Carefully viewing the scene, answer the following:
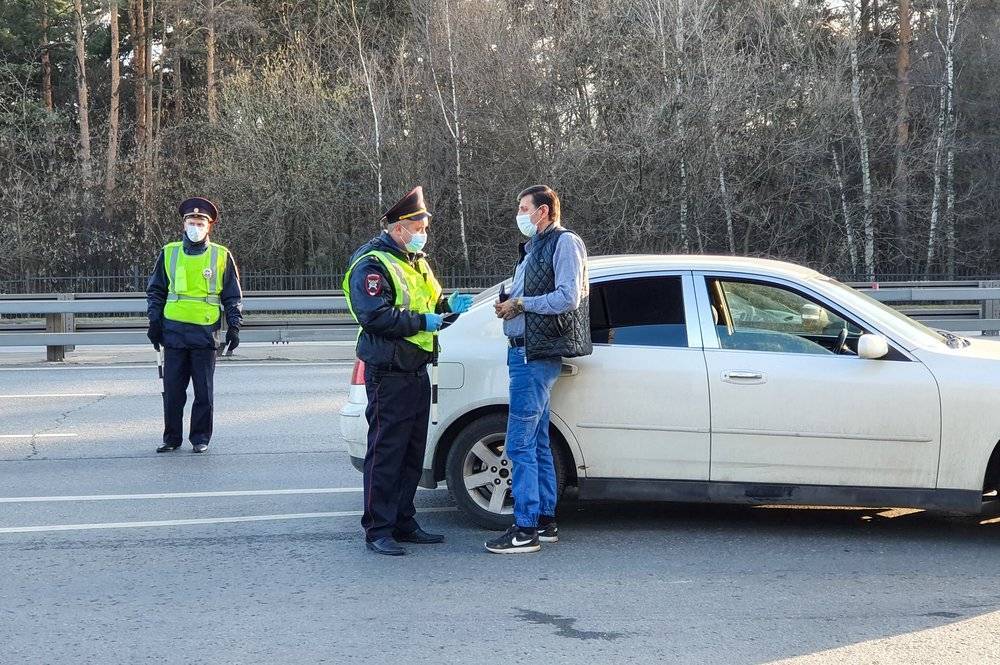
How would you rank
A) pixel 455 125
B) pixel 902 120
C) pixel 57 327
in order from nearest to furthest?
pixel 57 327 → pixel 455 125 → pixel 902 120

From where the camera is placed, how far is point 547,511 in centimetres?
616

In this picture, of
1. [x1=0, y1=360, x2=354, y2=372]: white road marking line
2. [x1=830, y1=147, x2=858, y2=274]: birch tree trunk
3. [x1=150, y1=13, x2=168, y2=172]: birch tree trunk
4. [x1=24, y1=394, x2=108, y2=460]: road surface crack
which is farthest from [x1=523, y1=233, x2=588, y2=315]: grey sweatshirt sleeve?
[x1=150, y1=13, x2=168, y2=172]: birch tree trunk

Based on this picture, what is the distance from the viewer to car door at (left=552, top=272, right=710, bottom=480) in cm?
615

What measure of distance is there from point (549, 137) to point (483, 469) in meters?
24.9

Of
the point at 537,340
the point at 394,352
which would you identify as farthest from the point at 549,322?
the point at 394,352

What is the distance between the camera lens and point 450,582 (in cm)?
554

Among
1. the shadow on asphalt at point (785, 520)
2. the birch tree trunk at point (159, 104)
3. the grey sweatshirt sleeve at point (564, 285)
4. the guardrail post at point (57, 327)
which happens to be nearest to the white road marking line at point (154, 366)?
the guardrail post at point (57, 327)

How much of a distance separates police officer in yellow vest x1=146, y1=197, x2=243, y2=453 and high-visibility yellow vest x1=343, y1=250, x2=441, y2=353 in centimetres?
335

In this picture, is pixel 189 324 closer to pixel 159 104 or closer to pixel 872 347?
pixel 872 347

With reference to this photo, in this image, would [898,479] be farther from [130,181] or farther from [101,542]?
[130,181]

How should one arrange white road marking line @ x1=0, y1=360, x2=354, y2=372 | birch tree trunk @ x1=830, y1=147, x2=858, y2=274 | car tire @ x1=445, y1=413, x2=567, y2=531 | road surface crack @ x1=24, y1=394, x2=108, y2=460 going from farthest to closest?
birch tree trunk @ x1=830, y1=147, x2=858, y2=274
white road marking line @ x1=0, y1=360, x2=354, y2=372
road surface crack @ x1=24, y1=394, x2=108, y2=460
car tire @ x1=445, y1=413, x2=567, y2=531

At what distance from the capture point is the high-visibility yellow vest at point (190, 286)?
9.05 meters

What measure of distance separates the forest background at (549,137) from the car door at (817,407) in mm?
22288

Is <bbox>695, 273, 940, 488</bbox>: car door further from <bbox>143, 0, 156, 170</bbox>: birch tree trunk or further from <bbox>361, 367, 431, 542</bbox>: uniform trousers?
<bbox>143, 0, 156, 170</bbox>: birch tree trunk
